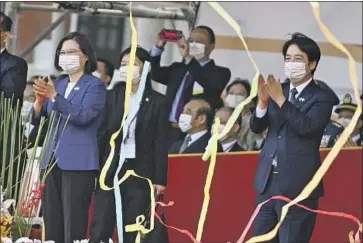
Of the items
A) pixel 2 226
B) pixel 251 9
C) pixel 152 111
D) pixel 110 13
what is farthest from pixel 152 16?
pixel 2 226

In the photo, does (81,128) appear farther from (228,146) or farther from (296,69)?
→ (228,146)

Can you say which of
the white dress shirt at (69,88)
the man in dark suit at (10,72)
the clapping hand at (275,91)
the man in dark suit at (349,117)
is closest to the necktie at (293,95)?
the clapping hand at (275,91)

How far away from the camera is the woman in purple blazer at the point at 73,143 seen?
17.7 ft

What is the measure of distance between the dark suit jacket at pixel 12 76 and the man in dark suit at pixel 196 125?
4.09ft

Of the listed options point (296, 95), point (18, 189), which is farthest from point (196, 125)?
point (18, 189)

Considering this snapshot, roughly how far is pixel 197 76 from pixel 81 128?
152cm

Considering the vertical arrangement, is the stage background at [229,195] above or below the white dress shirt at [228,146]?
below

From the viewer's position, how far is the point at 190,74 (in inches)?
272

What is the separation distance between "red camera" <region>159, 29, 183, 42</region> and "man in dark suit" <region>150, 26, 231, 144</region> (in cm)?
5

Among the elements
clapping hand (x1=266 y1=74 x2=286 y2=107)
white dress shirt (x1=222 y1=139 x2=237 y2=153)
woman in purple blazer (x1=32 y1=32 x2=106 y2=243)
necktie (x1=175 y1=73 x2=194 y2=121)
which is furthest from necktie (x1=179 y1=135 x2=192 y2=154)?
clapping hand (x1=266 y1=74 x2=286 y2=107)

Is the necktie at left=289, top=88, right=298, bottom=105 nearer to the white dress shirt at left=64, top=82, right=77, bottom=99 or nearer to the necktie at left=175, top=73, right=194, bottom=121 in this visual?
the white dress shirt at left=64, top=82, right=77, bottom=99

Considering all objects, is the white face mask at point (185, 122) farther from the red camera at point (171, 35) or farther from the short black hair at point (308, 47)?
the short black hair at point (308, 47)

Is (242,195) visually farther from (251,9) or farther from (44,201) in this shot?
(251,9)

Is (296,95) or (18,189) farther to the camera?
(296,95)
